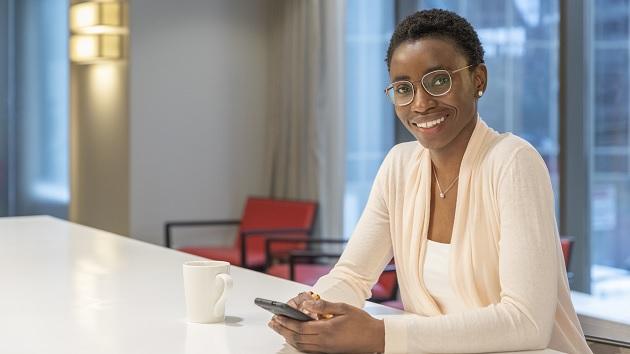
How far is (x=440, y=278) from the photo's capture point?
1805 mm

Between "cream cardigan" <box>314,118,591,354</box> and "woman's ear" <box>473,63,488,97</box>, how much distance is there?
64 millimetres

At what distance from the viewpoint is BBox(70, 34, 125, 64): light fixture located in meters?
6.06

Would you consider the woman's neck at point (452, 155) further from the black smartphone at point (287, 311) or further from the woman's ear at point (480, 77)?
the black smartphone at point (287, 311)

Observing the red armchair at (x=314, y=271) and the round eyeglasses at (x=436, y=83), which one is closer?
the round eyeglasses at (x=436, y=83)

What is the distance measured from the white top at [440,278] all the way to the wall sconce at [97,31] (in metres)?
4.41

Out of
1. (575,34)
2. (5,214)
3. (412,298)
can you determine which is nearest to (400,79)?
(412,298)

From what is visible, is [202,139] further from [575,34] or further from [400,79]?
[400,79]

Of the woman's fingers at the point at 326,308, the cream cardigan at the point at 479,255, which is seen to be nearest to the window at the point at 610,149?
the cream cardigan at the point at 479,255

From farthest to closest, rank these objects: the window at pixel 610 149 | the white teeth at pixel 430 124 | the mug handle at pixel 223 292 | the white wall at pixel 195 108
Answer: the white wall at pixel 195 108, the window at pixel 610 149, the white teeth at pixel 430 124, the mug handle at pixel 223 292

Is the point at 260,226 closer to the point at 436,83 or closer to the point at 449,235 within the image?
the point at 449,235

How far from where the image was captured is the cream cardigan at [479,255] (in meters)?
1.49

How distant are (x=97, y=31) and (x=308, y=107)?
1.51m

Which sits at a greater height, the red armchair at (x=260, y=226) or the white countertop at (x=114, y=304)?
the white countertop at (x=114, y=304)

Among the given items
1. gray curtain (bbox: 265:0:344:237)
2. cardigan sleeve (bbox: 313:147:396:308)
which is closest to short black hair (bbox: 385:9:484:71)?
cardigan sleeve (bbox: 313:147:396:308)
